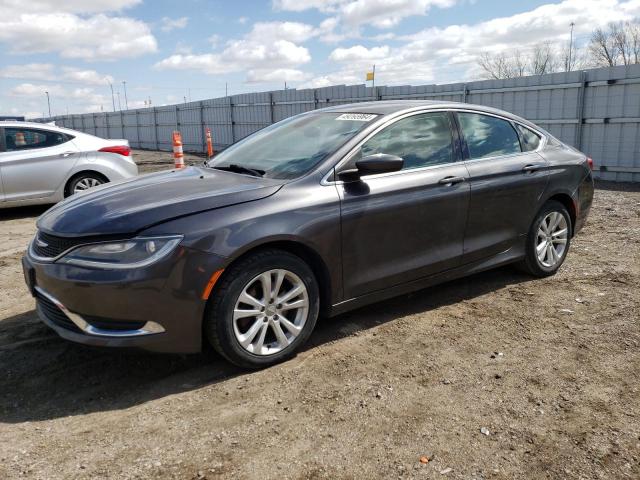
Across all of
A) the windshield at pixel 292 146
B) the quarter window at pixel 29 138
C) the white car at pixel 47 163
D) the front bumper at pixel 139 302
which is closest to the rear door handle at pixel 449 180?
the windshield at pixel 292 146

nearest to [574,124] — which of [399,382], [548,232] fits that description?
[548,232]

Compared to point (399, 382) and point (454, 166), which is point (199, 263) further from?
point (454, 166)

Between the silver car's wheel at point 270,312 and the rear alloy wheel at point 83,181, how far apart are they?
625cm

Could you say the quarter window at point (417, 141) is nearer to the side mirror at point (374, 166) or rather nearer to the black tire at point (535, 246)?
the side mirror at point (374, 166)

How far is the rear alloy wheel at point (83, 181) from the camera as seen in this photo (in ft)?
28.7

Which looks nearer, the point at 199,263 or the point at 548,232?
the point at 199,263

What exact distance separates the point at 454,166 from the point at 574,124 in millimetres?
8897

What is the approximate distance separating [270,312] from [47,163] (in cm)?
661

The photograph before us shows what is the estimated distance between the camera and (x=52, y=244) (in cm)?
335

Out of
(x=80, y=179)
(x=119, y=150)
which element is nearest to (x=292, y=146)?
(x=80, y=179)

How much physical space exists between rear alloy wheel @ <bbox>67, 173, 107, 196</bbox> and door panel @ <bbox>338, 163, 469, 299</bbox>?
626 cm

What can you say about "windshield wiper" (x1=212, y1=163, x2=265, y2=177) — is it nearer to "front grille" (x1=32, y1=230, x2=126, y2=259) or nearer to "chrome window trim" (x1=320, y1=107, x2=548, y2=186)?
"chrome window trim" (x1=320, y1=107, x2=548, y2=186)

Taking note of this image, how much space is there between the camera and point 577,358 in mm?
3607

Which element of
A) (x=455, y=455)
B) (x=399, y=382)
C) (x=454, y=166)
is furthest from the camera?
(x=454, y=166)
